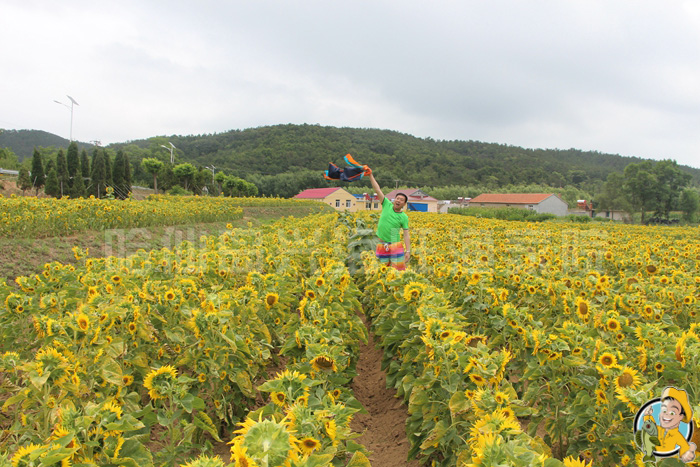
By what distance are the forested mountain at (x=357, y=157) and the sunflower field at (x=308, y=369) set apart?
7777cm

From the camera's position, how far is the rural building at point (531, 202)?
6375 centimetres

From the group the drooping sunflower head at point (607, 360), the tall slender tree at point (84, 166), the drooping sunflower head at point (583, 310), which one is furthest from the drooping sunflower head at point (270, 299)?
the tall slender tree at point (84, 166)

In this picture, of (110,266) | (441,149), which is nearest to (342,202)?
(441,149)

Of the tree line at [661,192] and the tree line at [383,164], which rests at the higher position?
the tree line at [383,164]

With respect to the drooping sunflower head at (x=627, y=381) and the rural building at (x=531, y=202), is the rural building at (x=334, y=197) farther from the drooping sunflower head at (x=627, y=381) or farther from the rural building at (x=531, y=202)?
the drooping sunflower head at (x=627, y=381)

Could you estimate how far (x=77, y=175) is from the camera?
100 feet

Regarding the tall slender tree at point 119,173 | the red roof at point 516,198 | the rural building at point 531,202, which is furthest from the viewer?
the red roof at point 516,198

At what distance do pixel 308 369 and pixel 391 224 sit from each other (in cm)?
376

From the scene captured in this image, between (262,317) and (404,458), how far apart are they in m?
1.71

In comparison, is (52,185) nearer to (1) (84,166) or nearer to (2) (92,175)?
(2) (92,175)

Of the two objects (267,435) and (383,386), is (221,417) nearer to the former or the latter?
(267,435)

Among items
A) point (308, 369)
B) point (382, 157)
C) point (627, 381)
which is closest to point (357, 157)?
point (382, 157)

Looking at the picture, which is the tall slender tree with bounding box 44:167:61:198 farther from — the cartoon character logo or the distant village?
the distant village

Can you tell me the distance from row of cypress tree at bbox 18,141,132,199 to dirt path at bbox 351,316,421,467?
29273 millimetres
